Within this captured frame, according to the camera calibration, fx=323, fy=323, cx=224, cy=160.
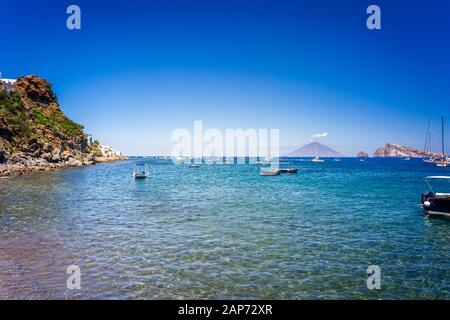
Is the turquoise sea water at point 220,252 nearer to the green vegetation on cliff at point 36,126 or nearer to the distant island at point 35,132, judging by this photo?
the distant island at point 35,132

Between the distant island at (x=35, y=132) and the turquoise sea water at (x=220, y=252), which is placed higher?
the distant island at (x=35, y=132)

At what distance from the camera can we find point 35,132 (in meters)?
96.7

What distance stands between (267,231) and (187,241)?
19.8 feet

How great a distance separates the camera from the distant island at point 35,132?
79438 millimetres

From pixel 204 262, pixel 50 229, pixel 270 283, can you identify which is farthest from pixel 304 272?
pixel 50 229

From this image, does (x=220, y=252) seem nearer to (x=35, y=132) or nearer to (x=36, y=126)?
(x=35, y=132)

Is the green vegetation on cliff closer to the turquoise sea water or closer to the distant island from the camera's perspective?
the distant island

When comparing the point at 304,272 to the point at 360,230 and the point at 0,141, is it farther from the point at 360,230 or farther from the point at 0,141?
the point at 0,141

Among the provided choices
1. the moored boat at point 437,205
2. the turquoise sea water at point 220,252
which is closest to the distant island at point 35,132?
the turquoise sea water at point 220,252

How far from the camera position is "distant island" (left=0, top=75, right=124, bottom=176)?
261 ft

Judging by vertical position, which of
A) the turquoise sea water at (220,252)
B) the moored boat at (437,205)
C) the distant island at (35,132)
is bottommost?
the turquoise sea water at (220,252)

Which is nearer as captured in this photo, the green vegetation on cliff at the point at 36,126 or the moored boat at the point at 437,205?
the moored boat at the point at 437,205

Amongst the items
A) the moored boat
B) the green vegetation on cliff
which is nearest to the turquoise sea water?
the moored boat

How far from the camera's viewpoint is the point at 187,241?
19312 millimetres
